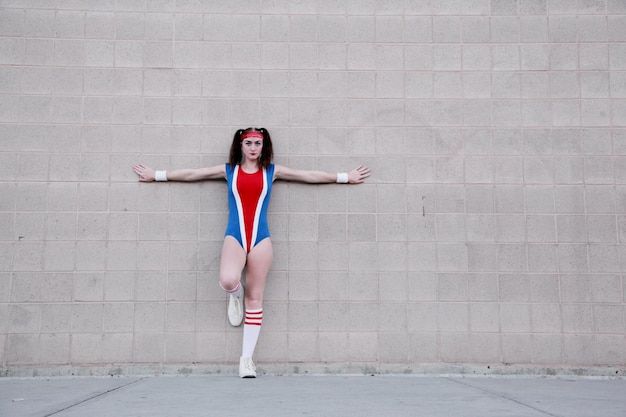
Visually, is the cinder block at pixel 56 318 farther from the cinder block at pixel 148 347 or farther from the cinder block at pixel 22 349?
the cinder block at pixel 148 347

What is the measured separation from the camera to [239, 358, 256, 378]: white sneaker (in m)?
3.97

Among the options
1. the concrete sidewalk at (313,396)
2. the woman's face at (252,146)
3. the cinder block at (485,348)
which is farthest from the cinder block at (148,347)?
the cinder block at (485,348)

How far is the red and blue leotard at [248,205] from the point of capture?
4133mm

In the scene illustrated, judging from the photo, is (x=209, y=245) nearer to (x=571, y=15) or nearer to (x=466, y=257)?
(x=466, y=257)

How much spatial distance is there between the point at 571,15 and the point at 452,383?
324 cm

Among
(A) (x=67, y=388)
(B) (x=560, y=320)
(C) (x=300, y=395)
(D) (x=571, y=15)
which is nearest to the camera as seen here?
(C) (x=300, y=395)

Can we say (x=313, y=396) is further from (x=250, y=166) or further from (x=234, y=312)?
(x=250, y=166)

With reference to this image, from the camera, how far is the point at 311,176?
432 cm

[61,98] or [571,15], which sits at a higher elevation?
[571,15]

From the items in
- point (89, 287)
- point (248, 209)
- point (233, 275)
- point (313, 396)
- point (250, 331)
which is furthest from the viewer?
point (89, 287)

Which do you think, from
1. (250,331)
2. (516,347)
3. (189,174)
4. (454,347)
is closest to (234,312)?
(250,331)

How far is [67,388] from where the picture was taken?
3.60m

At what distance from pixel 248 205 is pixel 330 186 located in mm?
706

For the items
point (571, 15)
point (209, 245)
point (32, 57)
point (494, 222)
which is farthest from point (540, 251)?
point (32, 57)
